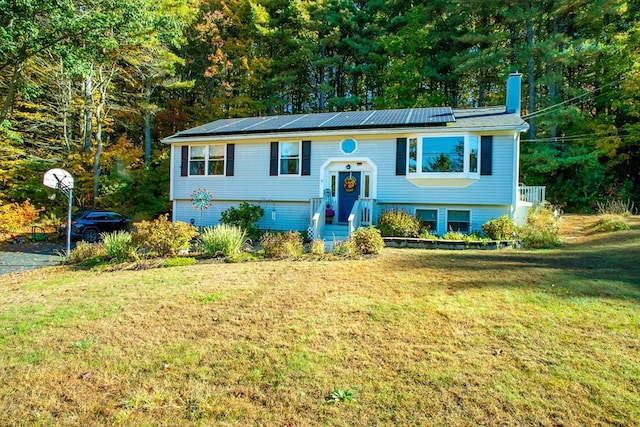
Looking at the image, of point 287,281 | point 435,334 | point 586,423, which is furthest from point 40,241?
point 586,423

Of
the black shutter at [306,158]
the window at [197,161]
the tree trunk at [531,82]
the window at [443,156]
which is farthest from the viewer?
the tree trunk at [531,82]

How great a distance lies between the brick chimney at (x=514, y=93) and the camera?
47.6 feet

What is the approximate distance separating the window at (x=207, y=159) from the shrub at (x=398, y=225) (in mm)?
7461

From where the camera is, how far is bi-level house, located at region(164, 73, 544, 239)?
480 inches

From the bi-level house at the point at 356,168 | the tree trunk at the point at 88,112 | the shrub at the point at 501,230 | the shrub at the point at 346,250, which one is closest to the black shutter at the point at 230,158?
the bi-level house at the point at 356,168

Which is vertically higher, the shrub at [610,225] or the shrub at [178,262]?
the shrub at [610,225]

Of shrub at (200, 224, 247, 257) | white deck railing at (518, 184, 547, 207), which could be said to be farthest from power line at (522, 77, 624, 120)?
shrub at (200, 224, 247, 257)

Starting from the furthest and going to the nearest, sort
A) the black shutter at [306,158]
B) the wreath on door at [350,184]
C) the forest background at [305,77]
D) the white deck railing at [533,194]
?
the forest background at [305,77]
the white deck railing at [533,194]
the black shutter at [306,158]
the wreath on door at [350,184]

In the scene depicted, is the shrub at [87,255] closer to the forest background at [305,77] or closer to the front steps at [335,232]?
the front steps at [335,232]

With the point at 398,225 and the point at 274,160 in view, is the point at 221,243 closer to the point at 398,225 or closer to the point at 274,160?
the point at 398,225

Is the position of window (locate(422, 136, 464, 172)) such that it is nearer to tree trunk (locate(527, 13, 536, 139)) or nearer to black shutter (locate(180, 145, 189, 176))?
black shutter (locate(180, 145, 189, 176))

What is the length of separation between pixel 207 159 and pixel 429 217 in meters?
9.40

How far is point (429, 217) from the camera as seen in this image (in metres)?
13.1

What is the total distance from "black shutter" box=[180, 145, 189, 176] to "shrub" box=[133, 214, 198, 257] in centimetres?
668
